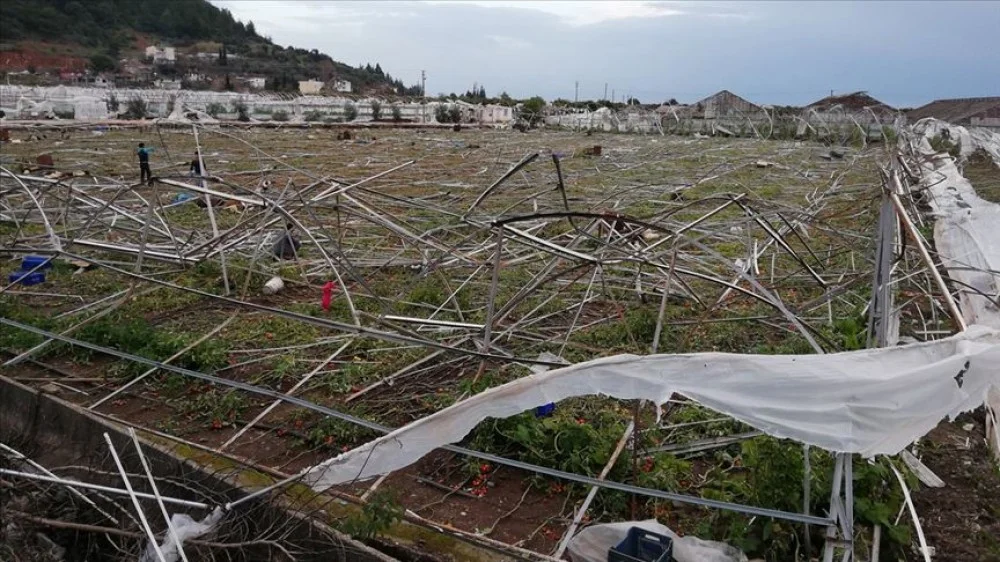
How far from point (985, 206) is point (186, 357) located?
7166 mm

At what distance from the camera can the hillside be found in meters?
70.7

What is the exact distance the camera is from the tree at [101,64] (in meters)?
69.5

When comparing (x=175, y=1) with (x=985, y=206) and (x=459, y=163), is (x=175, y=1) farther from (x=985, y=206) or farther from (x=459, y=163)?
(x=985, y=206)

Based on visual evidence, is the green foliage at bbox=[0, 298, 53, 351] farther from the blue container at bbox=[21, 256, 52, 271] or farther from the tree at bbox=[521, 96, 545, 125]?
the tree at bbox=[521, 96, 545, 125]

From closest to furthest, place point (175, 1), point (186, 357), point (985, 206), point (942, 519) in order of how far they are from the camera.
A: point (942, 519) → point (186, 357) → point (985, 206) → point (175, 1)

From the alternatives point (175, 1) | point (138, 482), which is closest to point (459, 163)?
point (138, 482)

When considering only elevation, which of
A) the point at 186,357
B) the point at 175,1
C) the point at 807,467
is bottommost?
the point at 186,357

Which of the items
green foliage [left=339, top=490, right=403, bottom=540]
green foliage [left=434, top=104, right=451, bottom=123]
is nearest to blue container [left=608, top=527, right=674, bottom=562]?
green foliage [left=339, top=490, right=403, bottom=540]

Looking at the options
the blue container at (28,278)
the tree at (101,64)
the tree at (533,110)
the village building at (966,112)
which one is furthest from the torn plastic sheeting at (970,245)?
the tree at (101,64)

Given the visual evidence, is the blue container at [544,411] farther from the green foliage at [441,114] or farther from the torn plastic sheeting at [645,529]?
the green foliage at [441,114]

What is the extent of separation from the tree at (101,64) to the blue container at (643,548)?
80.0 meters

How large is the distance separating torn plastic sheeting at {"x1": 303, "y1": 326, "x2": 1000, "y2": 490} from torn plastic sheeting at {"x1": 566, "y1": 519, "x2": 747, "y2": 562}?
54 cm

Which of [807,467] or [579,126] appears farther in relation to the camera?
[579,126]

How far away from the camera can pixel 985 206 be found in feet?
22.4
